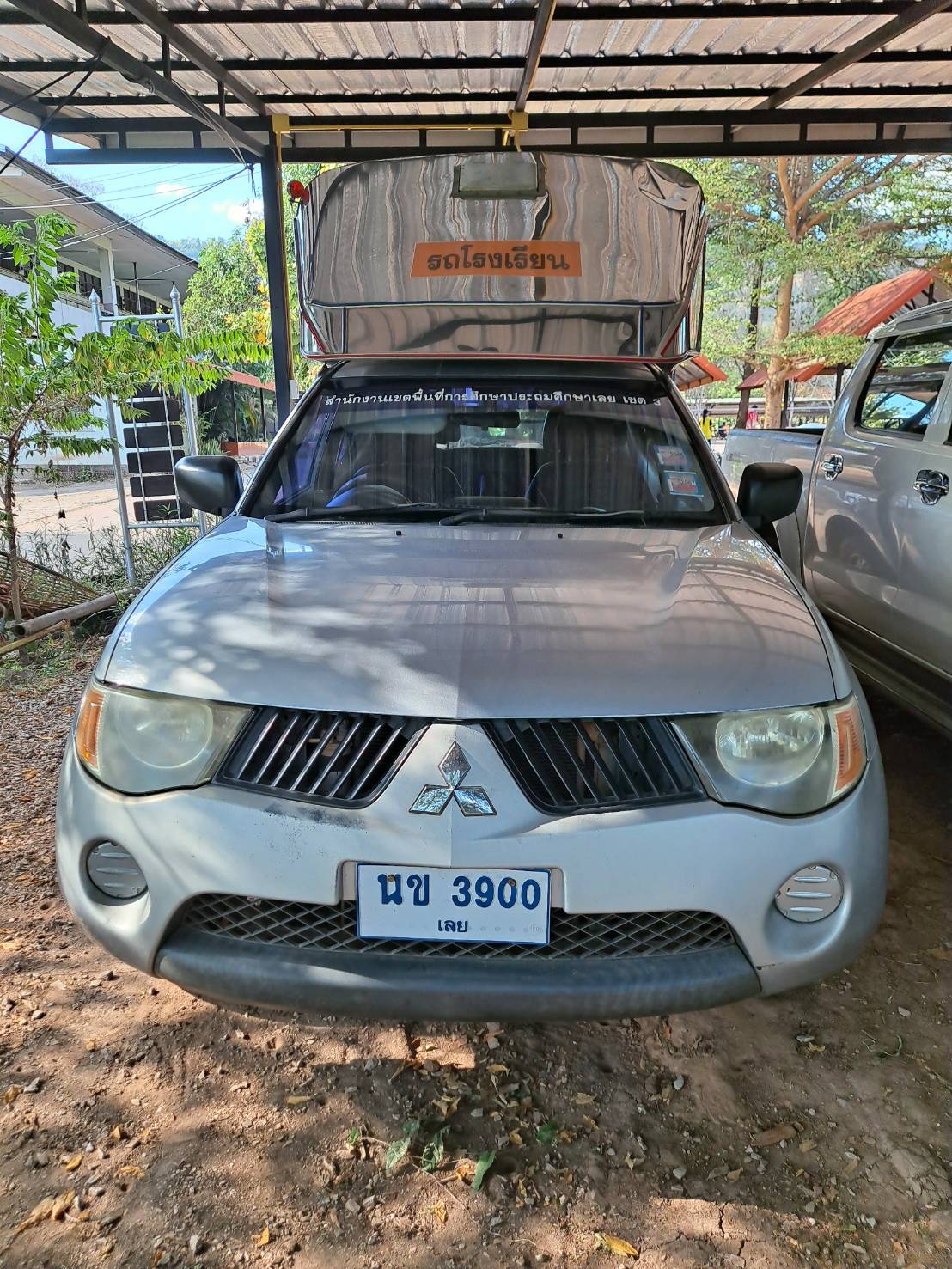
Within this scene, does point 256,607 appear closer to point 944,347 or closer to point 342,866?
point 342,866

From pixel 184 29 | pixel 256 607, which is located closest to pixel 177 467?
pixel 256 607

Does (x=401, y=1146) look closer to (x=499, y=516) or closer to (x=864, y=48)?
(x=499, y=516)

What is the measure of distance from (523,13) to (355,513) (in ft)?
13.7

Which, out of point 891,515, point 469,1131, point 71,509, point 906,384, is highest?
point 906,384

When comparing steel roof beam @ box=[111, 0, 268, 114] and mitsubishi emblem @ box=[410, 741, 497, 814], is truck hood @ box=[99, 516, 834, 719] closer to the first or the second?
mitsubishi emblem @ box=[410, 741, 497, 814]

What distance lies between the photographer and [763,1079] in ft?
7.22

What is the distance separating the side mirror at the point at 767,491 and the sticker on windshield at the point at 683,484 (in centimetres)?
17

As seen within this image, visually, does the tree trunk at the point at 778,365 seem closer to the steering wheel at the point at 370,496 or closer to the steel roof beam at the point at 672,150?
the steel roof beam at the point at 672,150

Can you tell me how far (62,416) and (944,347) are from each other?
5132 millimetres

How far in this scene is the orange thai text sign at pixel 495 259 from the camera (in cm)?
324

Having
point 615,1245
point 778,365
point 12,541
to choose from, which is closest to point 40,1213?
point 615,1245

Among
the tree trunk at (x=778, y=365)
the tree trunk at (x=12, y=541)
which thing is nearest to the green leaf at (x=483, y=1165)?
the tree trunk at (x=12, y=541)

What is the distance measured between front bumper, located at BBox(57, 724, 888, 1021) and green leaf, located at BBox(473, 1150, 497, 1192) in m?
0.44

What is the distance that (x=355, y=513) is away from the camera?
2828 mm
